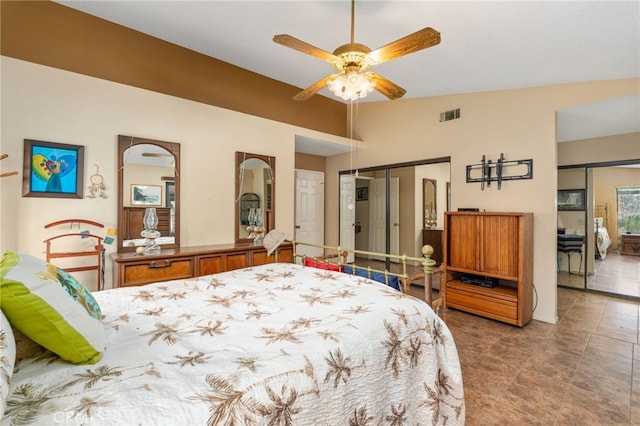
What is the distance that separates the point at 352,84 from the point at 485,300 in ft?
10.4

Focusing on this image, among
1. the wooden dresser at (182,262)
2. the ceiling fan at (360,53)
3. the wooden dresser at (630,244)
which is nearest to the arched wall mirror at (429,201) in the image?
the wooden dresser at (182,262)

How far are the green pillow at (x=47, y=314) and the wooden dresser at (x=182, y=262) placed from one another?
1.82 metres

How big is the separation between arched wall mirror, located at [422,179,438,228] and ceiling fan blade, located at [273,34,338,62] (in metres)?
3.29

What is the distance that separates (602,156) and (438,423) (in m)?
5.20

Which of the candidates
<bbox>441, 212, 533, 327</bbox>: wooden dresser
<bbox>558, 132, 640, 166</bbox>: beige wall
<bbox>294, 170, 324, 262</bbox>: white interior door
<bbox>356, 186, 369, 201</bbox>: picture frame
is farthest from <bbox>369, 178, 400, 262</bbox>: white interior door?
<bbox>558, 132, 640, 166</bbox>: beige wall

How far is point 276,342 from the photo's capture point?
1107mm

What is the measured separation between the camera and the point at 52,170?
8.64 ft

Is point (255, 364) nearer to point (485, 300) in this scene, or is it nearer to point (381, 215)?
point (485, 300)

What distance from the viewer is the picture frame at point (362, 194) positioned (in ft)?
20.0

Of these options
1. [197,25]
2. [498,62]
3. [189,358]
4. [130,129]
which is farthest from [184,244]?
[498,62]

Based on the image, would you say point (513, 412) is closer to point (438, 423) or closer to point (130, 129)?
point (438, 423)

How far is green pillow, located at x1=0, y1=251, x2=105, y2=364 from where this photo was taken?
0.86 metres

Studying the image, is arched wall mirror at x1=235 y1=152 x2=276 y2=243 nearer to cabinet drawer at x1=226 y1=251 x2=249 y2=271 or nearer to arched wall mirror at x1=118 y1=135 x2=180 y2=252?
cabinet drawer at x1=226 y1=251 x2=249 y2=271

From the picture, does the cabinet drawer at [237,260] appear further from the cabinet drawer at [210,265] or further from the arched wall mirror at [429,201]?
the arched wall mirror at [429,201]
